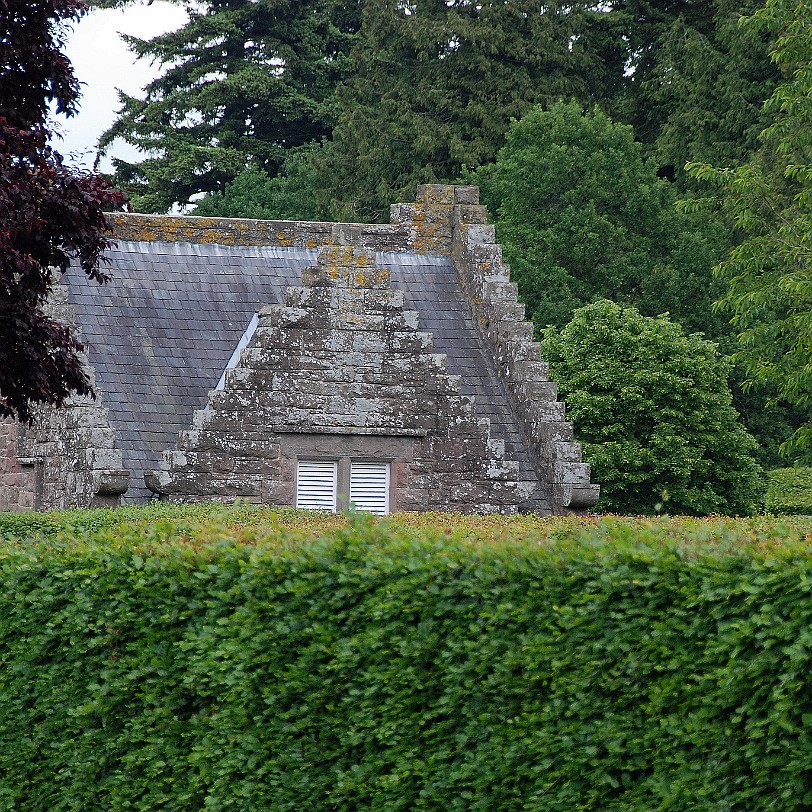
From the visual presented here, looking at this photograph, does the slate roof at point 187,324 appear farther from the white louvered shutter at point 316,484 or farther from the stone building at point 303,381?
the white louvered shutter at point 316,484

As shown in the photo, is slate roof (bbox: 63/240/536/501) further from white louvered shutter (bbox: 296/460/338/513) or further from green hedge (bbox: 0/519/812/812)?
green hedge (bbox: 0/519/812/812)

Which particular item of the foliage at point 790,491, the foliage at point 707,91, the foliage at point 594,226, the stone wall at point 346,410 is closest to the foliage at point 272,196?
the foliage at point 594,226

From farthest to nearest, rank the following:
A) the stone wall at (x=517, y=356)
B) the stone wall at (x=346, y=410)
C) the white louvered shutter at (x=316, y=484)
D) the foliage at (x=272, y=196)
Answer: the foliage at (x=272, y=196)
the stone wall at (x=517, y=356)
the white louvered shutter at (x=316, y=484)
the stone wall at (x=346, y=410)

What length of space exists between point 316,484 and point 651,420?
Result: 13.5 meters

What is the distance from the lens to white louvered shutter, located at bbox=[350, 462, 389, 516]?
49.5ft

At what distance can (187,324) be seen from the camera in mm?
16953

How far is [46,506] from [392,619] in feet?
33.5

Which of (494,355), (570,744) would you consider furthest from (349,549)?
(494,355)

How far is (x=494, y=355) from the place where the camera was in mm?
17625

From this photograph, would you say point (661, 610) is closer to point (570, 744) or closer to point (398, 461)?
point (570, 744)

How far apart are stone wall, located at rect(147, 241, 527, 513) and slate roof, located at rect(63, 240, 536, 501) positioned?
30.2 inches

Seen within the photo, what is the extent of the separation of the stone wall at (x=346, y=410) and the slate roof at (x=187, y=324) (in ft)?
2.52

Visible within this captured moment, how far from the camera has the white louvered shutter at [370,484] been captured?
1508 centimetres

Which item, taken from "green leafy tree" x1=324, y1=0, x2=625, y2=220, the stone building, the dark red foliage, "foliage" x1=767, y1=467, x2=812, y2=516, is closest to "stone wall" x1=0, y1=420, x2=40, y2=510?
the stone building
